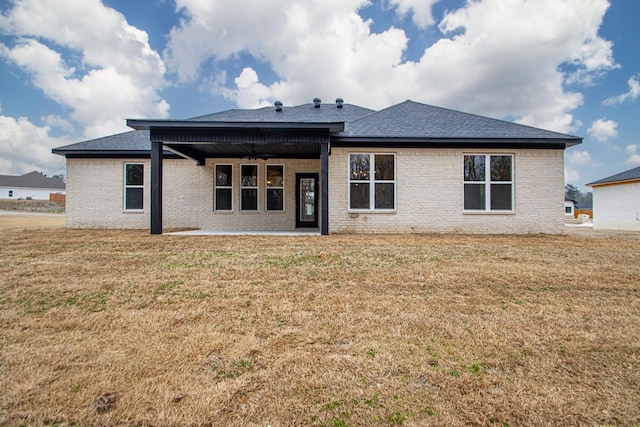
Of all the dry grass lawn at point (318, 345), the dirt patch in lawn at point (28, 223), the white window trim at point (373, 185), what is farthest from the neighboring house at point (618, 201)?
the dirt patch in lawn at point (28, 223)

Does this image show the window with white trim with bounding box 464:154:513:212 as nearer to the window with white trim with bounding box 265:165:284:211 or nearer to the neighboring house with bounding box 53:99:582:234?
the neighboring house with bounding box 53:99:582:234

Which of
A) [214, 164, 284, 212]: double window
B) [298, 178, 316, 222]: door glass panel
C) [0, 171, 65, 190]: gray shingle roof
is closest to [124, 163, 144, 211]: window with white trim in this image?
[214, 164, 284, 212]: double window

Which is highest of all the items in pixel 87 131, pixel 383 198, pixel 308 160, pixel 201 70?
pixel 201 70

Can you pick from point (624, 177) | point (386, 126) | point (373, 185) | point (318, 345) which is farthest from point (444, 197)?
point (624, 177)

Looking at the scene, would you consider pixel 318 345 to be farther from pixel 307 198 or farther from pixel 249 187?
pixel 249 187

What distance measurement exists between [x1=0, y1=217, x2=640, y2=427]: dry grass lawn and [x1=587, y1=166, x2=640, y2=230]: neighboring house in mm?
15340

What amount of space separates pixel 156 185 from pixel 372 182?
657 cm

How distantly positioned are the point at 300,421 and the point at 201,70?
71.4 ft

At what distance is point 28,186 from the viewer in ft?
199

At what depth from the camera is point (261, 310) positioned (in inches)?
127

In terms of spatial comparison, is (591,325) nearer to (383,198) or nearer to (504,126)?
(383,198)

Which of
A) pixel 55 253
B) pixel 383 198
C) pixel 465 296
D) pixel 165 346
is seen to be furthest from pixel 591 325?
pixel 55 253

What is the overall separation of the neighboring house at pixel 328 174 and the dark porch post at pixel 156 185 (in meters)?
0.03

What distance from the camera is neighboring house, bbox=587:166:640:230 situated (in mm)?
15797
